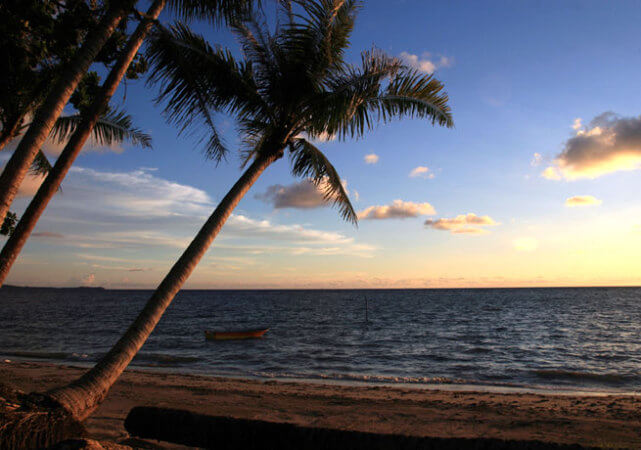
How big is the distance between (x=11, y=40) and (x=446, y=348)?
909 inches

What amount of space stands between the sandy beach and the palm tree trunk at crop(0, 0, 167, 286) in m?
3.60

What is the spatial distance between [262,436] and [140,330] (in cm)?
201

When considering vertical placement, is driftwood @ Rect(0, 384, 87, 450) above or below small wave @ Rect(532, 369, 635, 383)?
above

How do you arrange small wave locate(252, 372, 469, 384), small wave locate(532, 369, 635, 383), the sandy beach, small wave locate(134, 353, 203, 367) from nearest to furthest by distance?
the sandy beach → small wave locate(252, 372, 469, 384) → small wave locate(532, 369, 635, 383) → small wave locate(134, 353, 203, 367)

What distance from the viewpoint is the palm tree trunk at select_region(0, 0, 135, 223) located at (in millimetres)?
4008

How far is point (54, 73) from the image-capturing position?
6891 millimetres

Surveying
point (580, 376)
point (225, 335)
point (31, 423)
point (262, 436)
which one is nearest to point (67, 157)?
point (31, 423)

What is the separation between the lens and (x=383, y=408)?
9555 millimetres

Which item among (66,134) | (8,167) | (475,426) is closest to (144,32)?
(8,167)

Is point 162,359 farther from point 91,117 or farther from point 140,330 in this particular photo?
point 91,117

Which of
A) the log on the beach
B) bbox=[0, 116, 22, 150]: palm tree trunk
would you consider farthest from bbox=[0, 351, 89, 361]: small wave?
the log on the beach

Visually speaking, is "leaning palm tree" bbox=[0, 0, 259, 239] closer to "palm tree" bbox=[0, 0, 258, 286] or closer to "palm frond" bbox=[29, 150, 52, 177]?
"palm tree" bbox=[0, 0, 258, 286]

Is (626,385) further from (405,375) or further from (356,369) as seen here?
(356,369)

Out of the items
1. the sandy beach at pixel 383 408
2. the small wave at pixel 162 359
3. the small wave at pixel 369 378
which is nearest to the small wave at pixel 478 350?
→ the small wave at pixel 369 378
